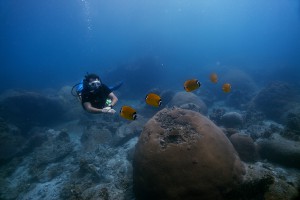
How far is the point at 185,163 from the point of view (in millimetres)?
5223

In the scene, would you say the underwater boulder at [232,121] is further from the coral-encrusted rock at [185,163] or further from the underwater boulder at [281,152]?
the coral-encrusted rock at [185,163]

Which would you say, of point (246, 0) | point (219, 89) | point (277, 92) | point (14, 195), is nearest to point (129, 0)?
point (219, 89)

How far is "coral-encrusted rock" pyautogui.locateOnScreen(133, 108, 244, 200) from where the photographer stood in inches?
199

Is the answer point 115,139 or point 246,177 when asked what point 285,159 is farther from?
point 115,139

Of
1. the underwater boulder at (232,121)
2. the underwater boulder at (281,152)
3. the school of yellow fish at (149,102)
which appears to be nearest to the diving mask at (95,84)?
the school of yellow fish at (149,102)

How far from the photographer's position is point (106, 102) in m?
6.57

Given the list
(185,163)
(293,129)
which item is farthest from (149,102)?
(293,129)

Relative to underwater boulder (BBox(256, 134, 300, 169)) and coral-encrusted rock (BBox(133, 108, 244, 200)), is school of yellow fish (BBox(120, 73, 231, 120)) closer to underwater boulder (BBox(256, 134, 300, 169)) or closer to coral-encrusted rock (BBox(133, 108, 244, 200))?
coral-encrusted rock (BBox(133, 108, 244, 200))

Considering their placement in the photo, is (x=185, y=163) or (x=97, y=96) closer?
(x=185, y=163)

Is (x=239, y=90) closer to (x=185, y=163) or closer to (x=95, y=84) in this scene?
(x=185, y=163)

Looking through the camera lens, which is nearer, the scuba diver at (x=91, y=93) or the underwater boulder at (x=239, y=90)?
the scuba diver at (x=91, y=93)

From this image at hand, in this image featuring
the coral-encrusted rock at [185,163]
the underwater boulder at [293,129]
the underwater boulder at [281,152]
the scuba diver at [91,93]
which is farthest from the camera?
the underwater boulder at [293,129]

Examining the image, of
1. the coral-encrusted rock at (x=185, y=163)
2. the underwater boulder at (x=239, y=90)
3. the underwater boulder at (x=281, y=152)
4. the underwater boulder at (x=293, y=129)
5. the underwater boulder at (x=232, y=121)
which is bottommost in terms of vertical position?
the coral-encrusted rock at (x=185, y=163)

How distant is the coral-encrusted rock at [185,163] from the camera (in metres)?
5.05
